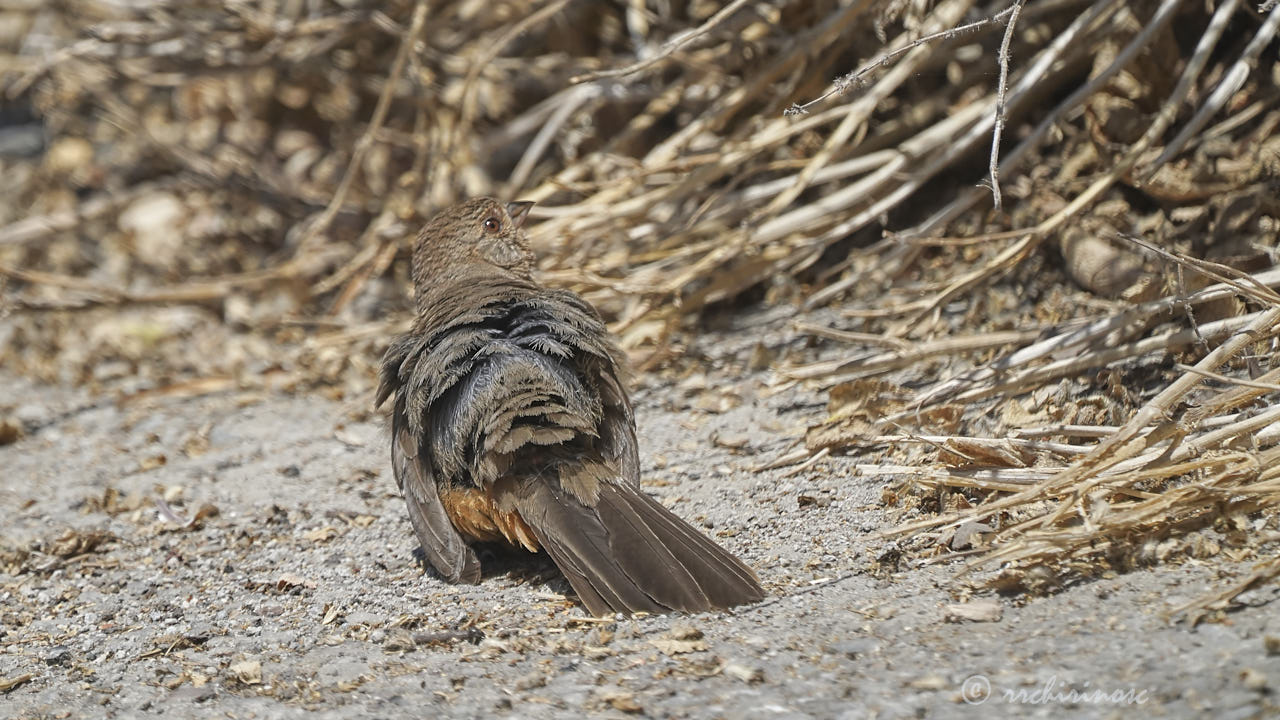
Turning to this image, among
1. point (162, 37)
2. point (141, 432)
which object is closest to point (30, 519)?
point (141, 432)

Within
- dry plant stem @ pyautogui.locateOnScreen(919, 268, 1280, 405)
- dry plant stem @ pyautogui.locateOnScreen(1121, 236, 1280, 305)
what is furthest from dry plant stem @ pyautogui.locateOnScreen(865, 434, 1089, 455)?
dry plant stem @ pyautogui.locateOnScreen(1121, 236, 1280, 305)

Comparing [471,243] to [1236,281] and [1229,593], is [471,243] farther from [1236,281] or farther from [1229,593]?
[1229,593]

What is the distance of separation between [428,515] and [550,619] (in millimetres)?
623

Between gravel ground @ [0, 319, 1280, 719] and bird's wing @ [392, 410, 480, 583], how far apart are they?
2.8 inches

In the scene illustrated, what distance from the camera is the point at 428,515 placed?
11.8 ft

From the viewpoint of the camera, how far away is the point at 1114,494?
299cm

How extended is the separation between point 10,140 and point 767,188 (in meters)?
6.03

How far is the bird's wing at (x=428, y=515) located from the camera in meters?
3.45

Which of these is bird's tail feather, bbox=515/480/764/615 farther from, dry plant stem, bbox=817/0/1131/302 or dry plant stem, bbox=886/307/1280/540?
dry plant stem, bbox=817/0/1131/302

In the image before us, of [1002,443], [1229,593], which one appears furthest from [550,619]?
[1229,593]

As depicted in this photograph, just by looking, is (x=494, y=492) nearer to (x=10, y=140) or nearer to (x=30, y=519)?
(x=30, y=519)

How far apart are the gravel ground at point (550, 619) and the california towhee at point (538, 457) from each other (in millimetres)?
106

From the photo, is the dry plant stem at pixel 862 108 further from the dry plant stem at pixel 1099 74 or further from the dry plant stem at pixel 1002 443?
the dry plant stem at pixel 1002 443

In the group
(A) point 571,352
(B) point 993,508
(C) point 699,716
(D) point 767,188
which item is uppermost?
(D) point 767,188
